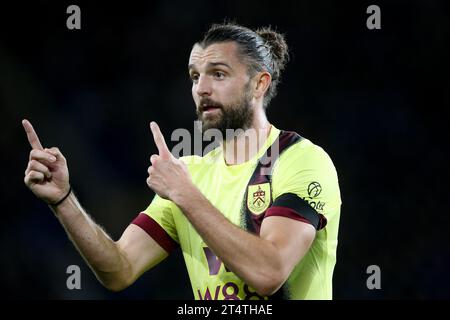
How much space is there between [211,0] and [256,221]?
3209 millimetres

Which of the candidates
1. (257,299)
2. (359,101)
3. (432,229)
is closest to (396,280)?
(432,229)

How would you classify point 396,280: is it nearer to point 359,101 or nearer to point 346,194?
point 346,194

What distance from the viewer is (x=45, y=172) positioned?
2.74 metres

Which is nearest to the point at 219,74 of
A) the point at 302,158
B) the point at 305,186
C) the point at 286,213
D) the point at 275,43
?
the point at 275,43

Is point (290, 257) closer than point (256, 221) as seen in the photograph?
Yes

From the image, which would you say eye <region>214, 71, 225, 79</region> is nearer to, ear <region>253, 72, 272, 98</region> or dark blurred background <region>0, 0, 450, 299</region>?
ear <region>253, 72, 272, 98</region>

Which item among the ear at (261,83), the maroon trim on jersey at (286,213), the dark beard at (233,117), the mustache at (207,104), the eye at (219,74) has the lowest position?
the maroon trim on jersey at (286,213)

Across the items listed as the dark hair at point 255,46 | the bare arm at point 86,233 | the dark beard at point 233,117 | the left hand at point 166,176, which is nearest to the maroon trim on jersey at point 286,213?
the left hand at point 166,176

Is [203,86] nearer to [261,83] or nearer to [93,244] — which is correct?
[261,83]

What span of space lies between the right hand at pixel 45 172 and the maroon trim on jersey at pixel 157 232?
467mm

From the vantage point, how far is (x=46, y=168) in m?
2.73

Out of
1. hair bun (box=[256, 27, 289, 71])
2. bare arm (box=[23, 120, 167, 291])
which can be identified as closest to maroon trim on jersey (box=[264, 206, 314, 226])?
bare arm (box=[23, 120, 167, 291])

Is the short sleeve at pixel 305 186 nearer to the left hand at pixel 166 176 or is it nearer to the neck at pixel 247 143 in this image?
the neck at pixel 247 143

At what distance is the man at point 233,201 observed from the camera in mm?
2562
